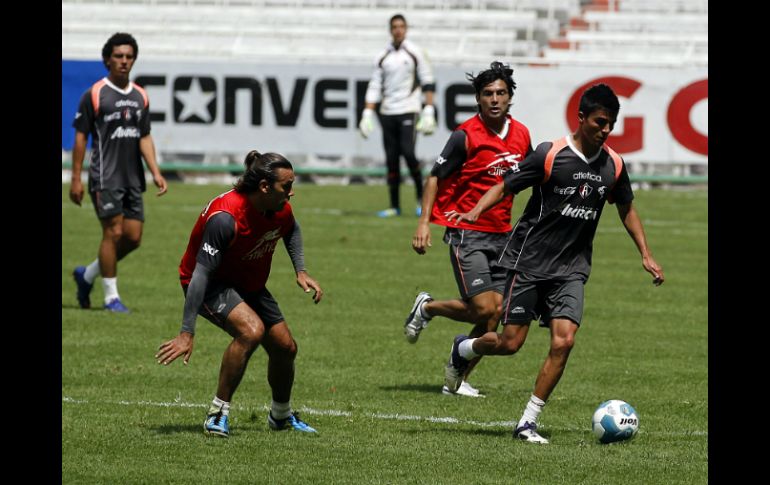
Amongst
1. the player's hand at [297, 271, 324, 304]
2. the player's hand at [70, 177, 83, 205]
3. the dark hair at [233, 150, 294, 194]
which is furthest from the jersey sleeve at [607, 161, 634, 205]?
the player's hand at [70, 177, 83, 205]

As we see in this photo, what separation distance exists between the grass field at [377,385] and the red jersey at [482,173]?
1.23 meters

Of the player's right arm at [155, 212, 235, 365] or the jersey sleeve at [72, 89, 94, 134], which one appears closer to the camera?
the player's right arm at [155, 212, 235, 365]

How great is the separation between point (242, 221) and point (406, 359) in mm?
3591

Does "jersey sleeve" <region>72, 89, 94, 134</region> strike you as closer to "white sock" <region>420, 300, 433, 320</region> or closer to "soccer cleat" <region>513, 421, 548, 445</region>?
"white sock" <region>420, 300, 433, 320</region>

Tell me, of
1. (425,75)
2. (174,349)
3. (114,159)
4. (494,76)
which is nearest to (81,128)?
(114,159)

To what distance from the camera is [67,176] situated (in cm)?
2658

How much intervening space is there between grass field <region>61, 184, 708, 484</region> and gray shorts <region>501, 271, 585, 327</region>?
72 centimetres

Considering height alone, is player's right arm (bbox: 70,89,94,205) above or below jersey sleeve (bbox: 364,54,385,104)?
below

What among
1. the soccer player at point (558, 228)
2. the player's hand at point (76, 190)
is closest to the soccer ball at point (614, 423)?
the soccer player at point (558, 228)

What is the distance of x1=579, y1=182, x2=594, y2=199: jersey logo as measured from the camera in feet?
27.9

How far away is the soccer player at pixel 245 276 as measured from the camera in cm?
810

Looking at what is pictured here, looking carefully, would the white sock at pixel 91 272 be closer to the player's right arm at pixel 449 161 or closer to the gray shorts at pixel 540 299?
the player's right arm at pixel 449 161
